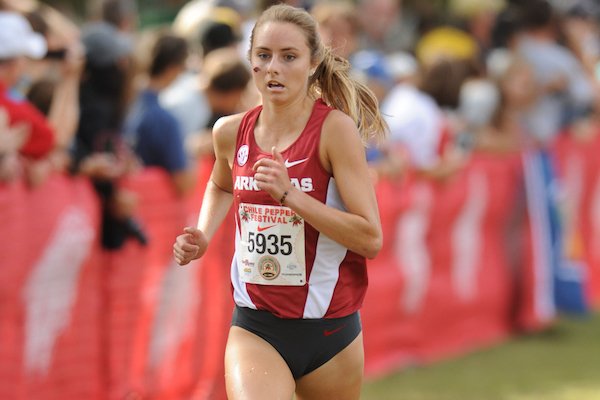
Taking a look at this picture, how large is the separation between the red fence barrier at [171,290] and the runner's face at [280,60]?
2042mm

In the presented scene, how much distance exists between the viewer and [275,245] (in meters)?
4.86

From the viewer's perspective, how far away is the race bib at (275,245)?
190 inches

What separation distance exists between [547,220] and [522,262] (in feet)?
1.62

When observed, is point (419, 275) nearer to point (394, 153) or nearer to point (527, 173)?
point (394, 153)

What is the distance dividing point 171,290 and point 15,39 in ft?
6.39

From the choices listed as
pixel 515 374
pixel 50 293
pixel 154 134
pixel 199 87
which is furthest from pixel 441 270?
pixel 50 293

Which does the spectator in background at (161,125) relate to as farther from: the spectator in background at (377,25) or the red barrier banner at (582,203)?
the red barrier banner at (582,203)

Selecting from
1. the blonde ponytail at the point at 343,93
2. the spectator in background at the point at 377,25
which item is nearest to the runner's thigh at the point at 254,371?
the blonde ponytail at the point at 343,93

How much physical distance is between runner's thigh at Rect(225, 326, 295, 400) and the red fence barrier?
185cm

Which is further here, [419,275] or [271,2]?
[419,275]

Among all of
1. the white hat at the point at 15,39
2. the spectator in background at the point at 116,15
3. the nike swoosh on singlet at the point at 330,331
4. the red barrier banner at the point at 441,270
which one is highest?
the spectator in background at the point at 116,15

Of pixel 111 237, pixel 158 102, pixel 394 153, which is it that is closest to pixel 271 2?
pixel 394 153

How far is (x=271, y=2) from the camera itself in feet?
30.6

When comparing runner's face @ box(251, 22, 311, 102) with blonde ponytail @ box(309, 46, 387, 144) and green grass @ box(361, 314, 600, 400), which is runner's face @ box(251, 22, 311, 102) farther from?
green grass @ box(361, 314, 600, 400)
